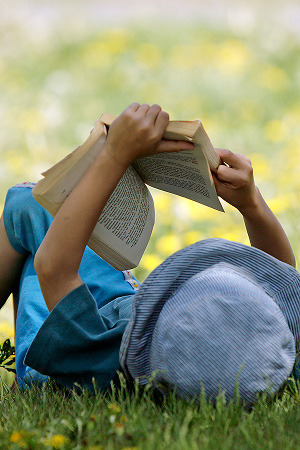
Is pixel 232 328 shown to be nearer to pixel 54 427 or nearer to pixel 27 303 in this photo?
pixel 54 427

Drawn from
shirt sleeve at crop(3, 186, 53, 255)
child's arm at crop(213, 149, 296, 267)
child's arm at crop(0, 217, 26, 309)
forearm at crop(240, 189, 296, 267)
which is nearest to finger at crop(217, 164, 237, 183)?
child's arm at crop(213, 149, 296, 267)

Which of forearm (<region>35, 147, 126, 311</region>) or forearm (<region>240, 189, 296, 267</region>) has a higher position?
forearm (<region>240, 189, 296, 267</region>)

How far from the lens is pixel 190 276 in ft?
4.29

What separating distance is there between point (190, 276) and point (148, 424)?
0.30 m

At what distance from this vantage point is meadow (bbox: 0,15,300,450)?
3.86 feet

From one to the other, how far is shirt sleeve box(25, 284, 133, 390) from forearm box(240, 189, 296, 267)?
0.41m

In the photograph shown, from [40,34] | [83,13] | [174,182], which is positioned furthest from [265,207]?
[83,13]

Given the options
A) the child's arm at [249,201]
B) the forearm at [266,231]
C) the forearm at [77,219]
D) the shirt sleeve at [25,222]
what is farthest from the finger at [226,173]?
the shirt sleeve at [25,222]

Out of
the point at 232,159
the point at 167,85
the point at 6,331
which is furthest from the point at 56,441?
the point at 167,85

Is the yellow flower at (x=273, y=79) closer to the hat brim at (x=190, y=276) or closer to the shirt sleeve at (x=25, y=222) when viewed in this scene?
the shirt sleeve at (x=25, y=222)

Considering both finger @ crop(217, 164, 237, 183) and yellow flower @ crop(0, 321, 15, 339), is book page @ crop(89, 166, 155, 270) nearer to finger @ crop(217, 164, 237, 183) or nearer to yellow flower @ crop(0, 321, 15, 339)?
finger @ crop(217, 164, 237, 183)

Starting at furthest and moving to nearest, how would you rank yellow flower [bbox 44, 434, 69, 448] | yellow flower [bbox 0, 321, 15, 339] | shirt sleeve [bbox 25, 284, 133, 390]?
yellow flower [bbox 0, 321, 15, 339], shirt sleeve [bbox 25, 284, 133, 390], yellow flower [bbox 44, 434, 69, 448]

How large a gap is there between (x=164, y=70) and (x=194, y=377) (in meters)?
4.51

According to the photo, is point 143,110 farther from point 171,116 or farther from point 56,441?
point 171,116
